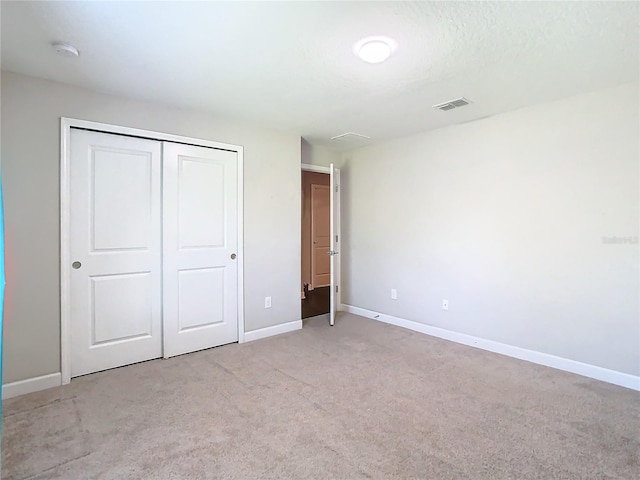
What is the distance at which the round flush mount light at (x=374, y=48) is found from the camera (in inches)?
81.4

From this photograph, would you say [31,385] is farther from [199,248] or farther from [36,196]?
[199,248]

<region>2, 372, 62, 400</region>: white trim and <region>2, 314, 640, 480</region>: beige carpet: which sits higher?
<region>2, 372, 62, 400</region>: white trim

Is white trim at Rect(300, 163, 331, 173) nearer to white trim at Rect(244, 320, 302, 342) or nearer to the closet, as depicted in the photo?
the closet

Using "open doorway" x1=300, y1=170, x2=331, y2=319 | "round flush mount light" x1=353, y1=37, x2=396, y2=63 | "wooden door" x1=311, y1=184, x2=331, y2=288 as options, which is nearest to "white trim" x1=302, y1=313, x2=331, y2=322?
"open doorway" x1=300, y1=170, x2=331, y2=319

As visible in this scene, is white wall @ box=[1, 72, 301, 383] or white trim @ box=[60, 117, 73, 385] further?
white trim @ box=[60, 117, 73, 385]

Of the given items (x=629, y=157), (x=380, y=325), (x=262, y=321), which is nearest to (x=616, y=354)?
(x=629, y=157)

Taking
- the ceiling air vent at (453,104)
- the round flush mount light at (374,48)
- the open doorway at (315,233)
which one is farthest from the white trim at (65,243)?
the open doorway at (315,233)

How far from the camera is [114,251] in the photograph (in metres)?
2.97

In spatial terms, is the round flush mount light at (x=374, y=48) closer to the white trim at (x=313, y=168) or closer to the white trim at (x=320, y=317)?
the white trim at (x=313, y=168)

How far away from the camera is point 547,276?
3.09 m

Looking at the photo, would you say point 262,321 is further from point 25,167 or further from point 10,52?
point 10,52

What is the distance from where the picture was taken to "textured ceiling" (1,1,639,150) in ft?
5.93

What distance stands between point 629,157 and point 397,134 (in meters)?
2.13

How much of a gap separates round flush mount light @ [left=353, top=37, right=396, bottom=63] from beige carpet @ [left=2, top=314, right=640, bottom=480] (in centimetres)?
229
